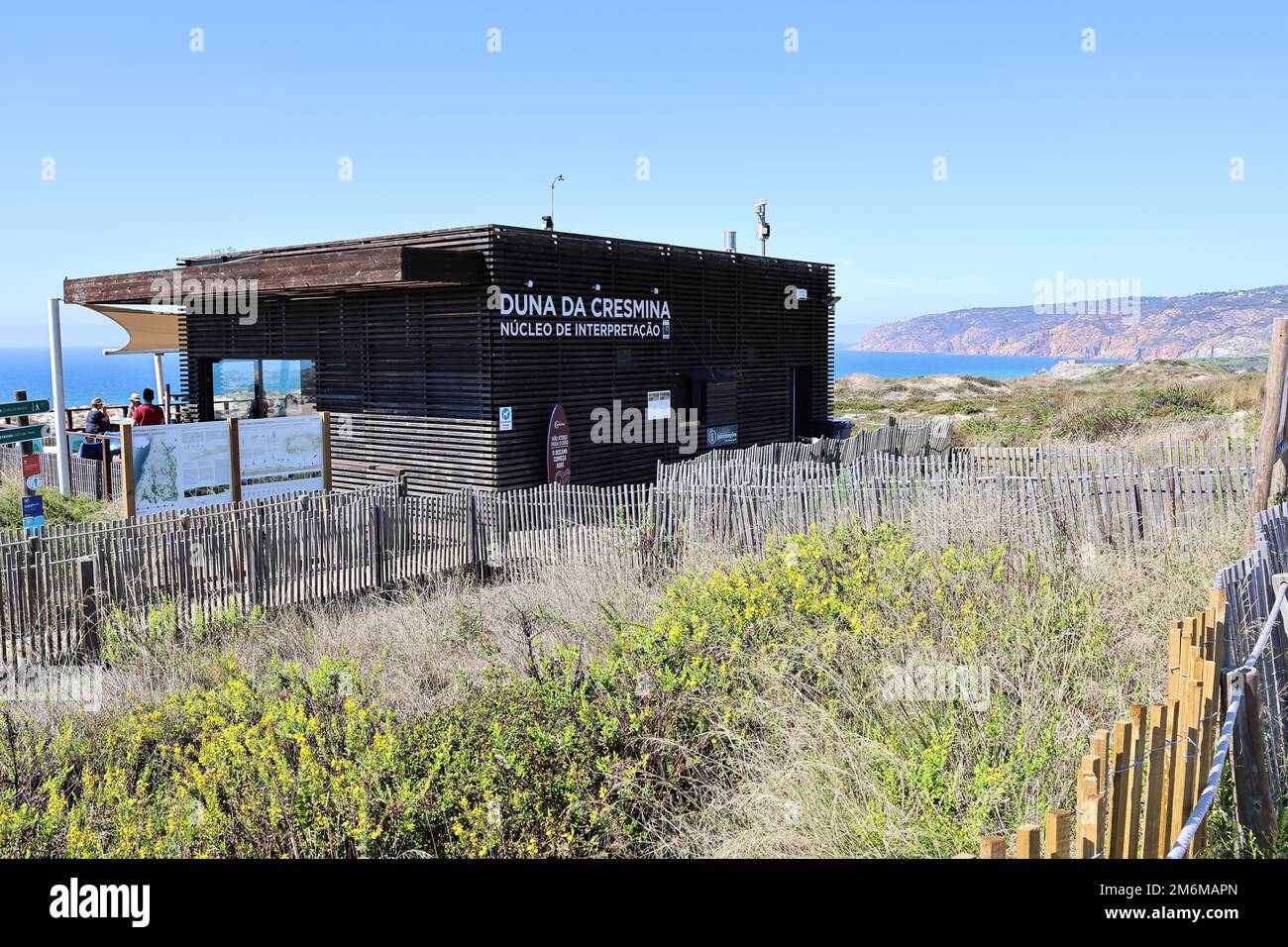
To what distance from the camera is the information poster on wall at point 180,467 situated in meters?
11.7

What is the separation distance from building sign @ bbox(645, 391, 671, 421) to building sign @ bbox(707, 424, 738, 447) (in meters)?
1.34

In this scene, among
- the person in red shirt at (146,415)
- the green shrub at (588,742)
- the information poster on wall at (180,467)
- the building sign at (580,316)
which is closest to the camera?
the green shrub at (588,742)

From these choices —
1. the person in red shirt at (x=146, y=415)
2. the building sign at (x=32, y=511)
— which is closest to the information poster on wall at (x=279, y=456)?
the building sign at (x=32, y=511)

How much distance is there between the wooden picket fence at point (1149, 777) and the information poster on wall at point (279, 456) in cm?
1121

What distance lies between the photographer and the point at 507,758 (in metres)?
4.79

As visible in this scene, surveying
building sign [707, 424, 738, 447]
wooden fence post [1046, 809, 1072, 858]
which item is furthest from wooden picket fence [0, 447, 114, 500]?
wooden fence post [1046, 809, 1072, 858]

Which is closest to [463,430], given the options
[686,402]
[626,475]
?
[626,475]

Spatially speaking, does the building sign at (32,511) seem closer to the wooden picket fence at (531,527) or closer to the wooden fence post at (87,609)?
the wooden picket fence at (531,527)

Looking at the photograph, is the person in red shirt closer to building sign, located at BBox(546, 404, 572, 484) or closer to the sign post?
the sign post

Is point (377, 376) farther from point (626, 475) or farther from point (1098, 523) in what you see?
point (1098, 523)

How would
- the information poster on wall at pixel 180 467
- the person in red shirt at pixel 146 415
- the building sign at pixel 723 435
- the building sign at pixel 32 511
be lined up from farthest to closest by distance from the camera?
Answer: 1. the building sign at pixel 723 435
2. the person in red shirt at pixel 146 415
3. the information poster on wall at pixel 180 467
4. the building sign at pixel 32 511
